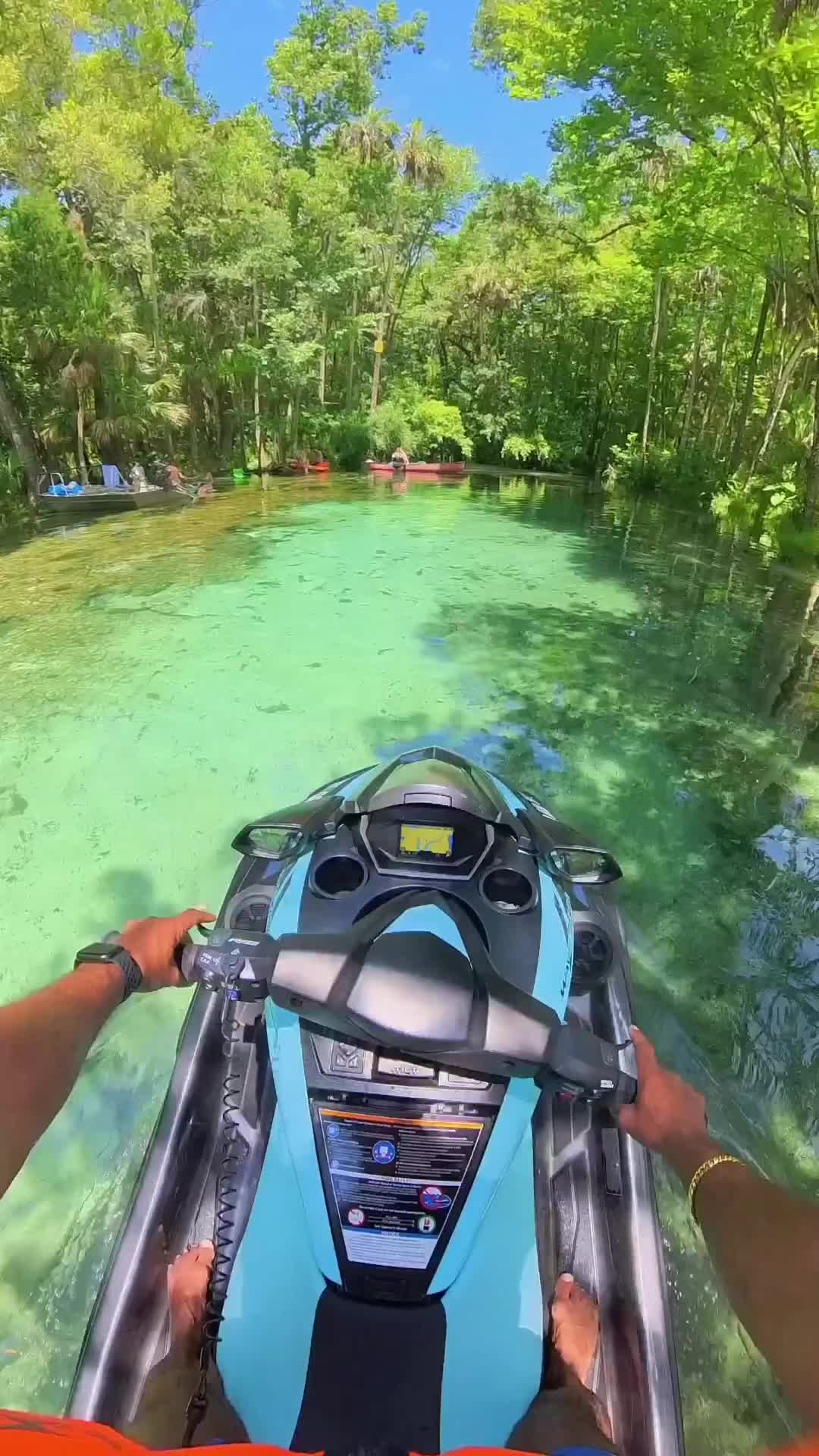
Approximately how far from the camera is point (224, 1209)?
169 cm

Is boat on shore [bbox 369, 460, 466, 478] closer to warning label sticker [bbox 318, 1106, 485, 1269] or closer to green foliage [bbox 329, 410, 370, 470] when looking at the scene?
green foliage [bbox 329, 410, 370, 470]

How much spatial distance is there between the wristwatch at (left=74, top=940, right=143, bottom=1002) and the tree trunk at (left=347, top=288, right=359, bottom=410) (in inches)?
872

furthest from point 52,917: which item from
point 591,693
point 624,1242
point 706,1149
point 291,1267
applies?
point 591,693

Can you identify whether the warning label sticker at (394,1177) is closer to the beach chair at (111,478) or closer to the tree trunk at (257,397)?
the beach chair at (111,478)

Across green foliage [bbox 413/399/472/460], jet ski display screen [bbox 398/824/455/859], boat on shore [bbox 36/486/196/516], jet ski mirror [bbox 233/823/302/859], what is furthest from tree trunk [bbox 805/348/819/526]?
green foliage [bbox 413/399/472/460]

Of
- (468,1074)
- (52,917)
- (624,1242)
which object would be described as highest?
(468,1074)

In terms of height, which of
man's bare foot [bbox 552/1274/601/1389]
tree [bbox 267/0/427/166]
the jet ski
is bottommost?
man's bare foot [bbox 552/1274/601/1389]

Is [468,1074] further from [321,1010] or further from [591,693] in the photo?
[591,693]

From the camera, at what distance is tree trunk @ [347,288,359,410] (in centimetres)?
2077

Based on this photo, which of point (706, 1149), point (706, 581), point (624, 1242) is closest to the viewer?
point (706, 1149)

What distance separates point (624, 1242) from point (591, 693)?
4854 millimetres

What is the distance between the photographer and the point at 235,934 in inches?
64.1

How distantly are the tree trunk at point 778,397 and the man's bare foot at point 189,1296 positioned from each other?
1555cm

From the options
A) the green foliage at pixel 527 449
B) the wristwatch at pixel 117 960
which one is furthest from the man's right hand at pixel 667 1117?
the green foliage at pixel 527 449
